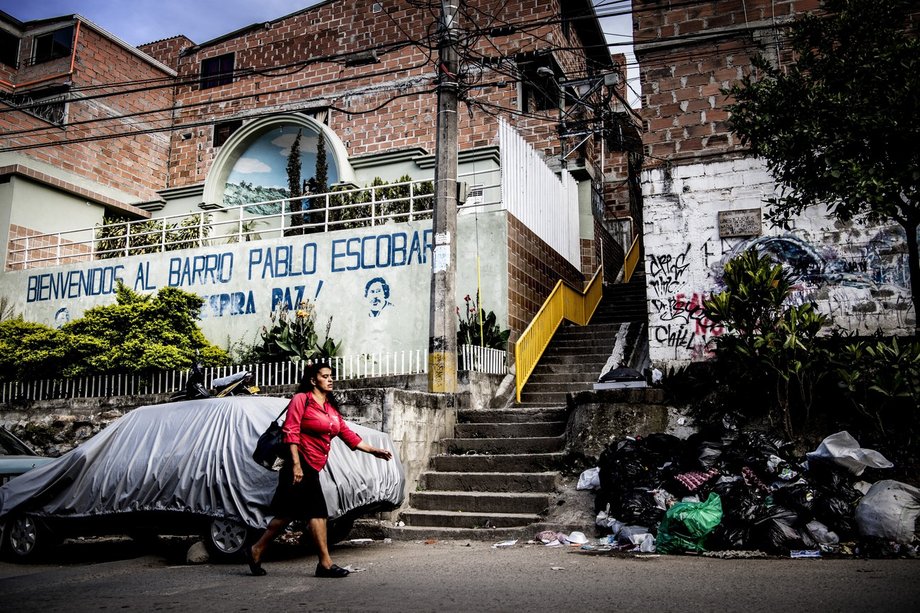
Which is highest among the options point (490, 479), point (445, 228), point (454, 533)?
point (445, 228)

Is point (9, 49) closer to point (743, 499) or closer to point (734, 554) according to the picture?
point (743, 499)

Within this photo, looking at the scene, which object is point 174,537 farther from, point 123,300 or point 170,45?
point 170,45

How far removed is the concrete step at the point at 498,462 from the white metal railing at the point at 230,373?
2.54m

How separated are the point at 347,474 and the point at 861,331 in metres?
7.94

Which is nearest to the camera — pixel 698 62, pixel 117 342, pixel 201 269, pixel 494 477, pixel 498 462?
pixel 494 477

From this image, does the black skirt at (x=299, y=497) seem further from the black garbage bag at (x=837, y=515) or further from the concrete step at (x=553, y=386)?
the concrete step at (x=553, y=386)

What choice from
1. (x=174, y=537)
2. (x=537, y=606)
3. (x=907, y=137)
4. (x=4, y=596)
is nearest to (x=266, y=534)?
(x=4, y=596)

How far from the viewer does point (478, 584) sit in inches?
232

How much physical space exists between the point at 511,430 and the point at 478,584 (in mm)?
5420

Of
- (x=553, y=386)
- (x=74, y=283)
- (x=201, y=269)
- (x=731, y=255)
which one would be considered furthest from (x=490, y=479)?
(x=74, y=283)

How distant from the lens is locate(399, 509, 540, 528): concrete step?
9.16m

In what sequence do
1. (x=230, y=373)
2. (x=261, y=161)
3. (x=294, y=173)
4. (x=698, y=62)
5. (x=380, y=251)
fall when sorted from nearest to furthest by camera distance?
(x=698, y=62)
(x=230, y=373)
(x=380, y=251)
(x=294, y=173)
(x=261, y=161)

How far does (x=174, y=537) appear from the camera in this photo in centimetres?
993

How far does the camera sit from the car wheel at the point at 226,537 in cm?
735
